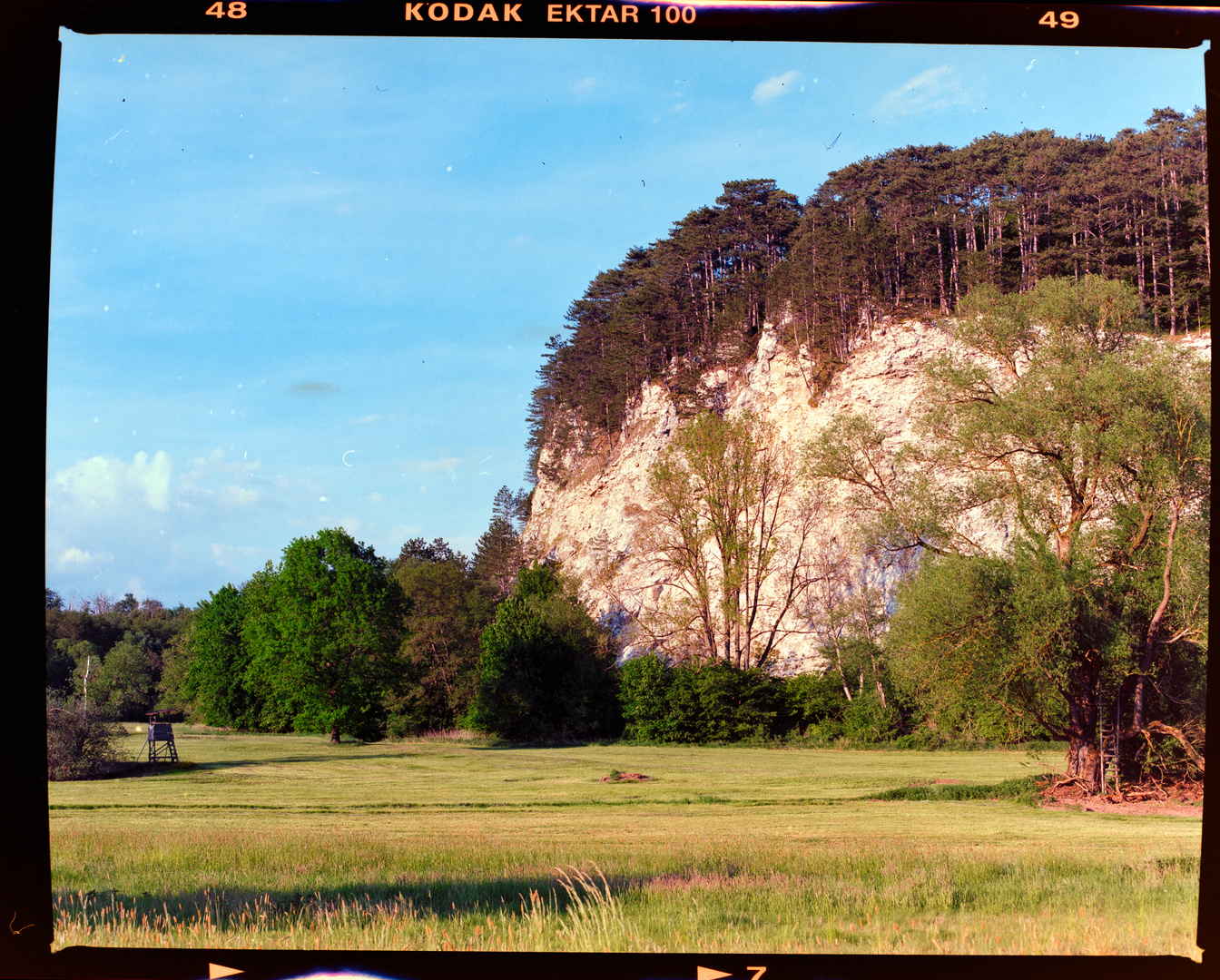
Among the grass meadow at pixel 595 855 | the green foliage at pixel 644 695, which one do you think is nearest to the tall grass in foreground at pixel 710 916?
the grass meadow at pixel 595 855

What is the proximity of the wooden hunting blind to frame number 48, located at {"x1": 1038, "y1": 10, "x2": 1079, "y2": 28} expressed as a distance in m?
5.95

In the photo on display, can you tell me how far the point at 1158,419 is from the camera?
7.76 meters

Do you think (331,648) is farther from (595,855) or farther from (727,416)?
(727,416)

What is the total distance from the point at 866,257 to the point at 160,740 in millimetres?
6528

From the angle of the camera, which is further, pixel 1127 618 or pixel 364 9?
pixel 1127 618

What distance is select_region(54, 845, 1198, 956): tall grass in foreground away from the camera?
3.30 metres

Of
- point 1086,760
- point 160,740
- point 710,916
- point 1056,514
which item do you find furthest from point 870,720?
point 160,740

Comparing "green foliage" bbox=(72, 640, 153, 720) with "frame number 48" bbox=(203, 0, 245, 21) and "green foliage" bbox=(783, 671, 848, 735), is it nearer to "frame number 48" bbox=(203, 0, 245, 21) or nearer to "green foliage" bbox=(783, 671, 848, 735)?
"frame number 48" bbox=(203, 0, 245, 21)

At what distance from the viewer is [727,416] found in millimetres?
6691

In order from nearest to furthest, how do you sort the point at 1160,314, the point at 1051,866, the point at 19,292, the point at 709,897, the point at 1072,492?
the point at 19,292 → the point at 709,897 → the point at 1051,866 → the point at 1160,314 → the point at 1072,492

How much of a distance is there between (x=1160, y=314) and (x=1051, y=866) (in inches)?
170

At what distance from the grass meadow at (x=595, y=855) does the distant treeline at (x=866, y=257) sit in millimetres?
2614

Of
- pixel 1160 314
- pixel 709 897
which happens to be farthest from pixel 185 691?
pixel 1160 314

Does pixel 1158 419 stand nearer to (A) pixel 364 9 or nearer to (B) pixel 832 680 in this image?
(B) pixel 832 680
